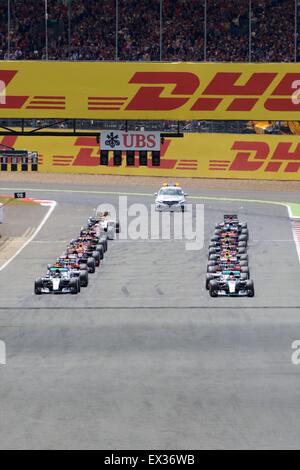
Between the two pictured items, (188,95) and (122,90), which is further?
(188,95)

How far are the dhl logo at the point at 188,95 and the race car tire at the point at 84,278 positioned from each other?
11523 mm

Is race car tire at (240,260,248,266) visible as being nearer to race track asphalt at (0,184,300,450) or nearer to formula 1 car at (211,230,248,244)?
race track asphalt at (0,184,300,450)

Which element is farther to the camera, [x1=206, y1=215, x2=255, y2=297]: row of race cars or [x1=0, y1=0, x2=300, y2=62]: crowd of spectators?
[x1=0, y1=0, x2=300, y2=62]: crowd of spectators

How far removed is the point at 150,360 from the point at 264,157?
46595 millimetres

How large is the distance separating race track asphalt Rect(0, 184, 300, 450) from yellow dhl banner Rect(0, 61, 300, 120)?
6207 millimetres

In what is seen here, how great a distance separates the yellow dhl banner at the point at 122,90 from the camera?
170ft

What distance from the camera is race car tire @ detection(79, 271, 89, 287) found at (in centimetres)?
4189

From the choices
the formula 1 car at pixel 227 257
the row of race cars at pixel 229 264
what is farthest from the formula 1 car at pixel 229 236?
the formula 1 car at pixel 227 257

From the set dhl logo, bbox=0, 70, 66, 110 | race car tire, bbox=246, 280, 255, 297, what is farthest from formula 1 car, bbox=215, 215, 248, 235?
race car tire, bbox=246, 280, 255, 297

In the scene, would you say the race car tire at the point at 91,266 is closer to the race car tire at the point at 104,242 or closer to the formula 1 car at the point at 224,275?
the race car tire at the point at 104,242

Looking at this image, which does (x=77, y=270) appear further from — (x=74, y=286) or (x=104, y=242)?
(x=104, y=242)

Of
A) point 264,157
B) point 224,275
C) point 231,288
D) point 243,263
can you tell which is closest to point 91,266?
point 243,263

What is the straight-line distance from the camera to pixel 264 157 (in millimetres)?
76375
